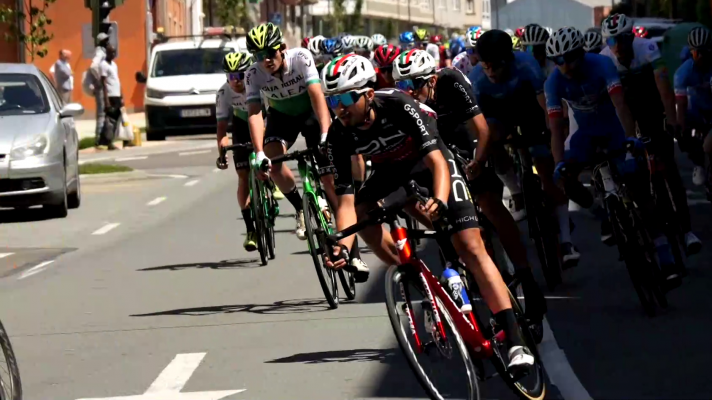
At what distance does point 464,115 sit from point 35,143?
9413 mm

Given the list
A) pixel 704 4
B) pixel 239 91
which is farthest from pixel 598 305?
pixel 704 4

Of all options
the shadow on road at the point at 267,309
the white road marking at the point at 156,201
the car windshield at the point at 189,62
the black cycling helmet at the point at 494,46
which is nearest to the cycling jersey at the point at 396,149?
the black cycling helmet at the point at 494,46

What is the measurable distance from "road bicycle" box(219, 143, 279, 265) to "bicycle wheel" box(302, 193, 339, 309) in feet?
6.72

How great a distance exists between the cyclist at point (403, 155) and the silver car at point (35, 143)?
10460mm

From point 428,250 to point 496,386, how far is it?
5.95 metres

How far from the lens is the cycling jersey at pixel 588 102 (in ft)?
34.9

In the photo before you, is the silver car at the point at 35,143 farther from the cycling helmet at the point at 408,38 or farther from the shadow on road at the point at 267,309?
the cycling helmet at the point at 408,38

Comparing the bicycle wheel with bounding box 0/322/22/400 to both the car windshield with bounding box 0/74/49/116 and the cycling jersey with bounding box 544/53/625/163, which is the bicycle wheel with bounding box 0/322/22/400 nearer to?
the cycling jersey with bounding box 544/53/625/163

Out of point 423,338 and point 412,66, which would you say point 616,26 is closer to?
point 412,66

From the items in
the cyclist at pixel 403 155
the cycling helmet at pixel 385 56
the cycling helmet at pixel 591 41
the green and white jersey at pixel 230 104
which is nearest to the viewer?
the cyclist at pixel 403 155

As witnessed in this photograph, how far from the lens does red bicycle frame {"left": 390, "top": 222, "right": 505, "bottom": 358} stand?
702cm

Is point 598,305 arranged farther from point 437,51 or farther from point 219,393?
point 437,51

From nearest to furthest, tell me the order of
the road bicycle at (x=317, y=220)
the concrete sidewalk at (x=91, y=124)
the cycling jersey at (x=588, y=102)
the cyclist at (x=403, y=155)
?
the cyclist at (x=403, y=155)
the cycling jersey at (x=588, y=102)
the road bicycle at (x=317, y=220)
the concrete sidewalk at (x=91, y=124)

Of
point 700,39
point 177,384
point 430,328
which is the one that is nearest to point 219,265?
point 700,39
